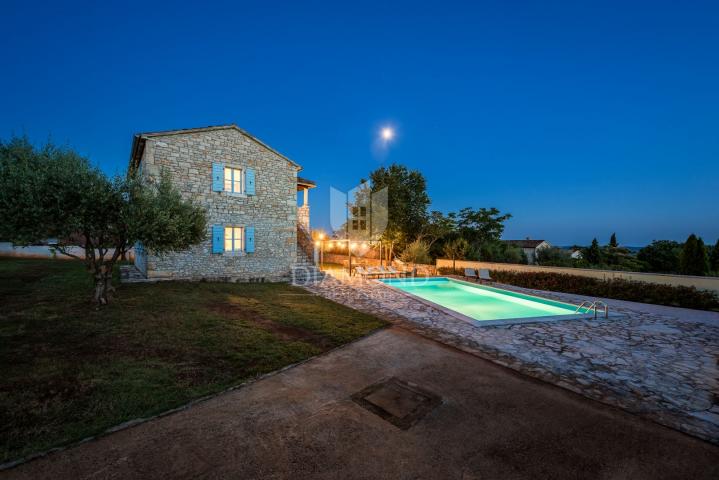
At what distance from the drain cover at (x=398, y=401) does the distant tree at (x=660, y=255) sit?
1922cm

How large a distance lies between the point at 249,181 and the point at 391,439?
504 inches

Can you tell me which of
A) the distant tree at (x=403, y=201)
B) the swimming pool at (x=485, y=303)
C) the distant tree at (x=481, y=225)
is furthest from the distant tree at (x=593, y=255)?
the distant tree at (x=403, y=201)

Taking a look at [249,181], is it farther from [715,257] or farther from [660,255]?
[660,255]

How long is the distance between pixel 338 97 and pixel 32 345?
54.6 m

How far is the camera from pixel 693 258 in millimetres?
11633

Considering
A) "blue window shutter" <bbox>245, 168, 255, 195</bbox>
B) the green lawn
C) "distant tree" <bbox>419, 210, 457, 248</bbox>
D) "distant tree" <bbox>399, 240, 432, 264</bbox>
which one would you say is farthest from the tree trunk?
"distant tree" <bbox>419, 210, 457, 248</bbox>

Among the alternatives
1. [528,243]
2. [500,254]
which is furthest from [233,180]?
[528,243]

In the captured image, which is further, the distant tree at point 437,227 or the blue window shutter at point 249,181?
the distant tree at point 437,227

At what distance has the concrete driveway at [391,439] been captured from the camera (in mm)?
2486

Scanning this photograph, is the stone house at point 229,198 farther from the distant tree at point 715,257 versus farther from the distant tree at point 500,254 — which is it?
the distant tree at point 715,257

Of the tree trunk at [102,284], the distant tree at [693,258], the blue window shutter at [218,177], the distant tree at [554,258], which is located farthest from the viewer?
the distant tree at [554,258]

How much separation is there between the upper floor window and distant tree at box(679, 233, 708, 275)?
19821mm

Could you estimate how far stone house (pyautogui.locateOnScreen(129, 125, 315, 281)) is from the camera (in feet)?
38.5

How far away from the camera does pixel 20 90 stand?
53.6 m
